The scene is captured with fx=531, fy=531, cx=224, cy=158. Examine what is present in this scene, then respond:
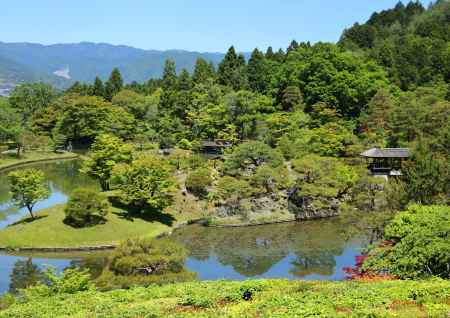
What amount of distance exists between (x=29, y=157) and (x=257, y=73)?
31.3 metres

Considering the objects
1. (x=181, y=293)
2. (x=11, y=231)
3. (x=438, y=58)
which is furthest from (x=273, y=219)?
(x=438, y=58)

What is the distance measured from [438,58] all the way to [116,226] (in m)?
48.4

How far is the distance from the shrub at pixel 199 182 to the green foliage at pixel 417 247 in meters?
21.2

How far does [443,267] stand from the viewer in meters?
17.8

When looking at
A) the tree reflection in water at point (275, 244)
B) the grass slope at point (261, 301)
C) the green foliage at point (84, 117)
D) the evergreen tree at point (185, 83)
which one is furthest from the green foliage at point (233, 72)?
the grass slope at point (261, 301)

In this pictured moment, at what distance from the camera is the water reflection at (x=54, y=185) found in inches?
1557

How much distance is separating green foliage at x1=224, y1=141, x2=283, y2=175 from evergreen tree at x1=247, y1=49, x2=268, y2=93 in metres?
29.1

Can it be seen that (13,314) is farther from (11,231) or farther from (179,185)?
(179,185)

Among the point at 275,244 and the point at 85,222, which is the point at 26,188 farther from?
the point at 275,244

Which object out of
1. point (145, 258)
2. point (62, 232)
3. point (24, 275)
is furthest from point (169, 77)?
point (145, 258)

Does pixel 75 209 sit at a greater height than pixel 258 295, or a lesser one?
lesser

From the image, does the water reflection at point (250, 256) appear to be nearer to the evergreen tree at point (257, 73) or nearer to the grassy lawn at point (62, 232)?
the grassy lawn at point (62, 232)

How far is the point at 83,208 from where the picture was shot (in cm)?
3262

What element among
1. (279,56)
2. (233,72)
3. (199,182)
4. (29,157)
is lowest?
(29,157)
